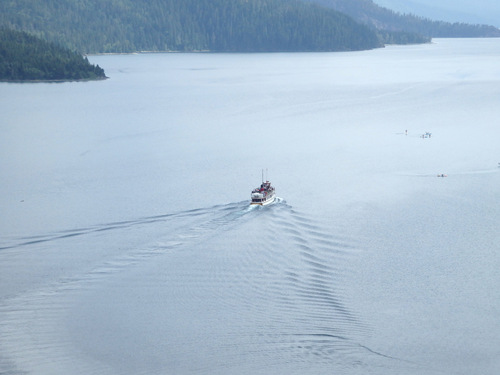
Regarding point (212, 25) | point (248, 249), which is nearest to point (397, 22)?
point (212, 25)

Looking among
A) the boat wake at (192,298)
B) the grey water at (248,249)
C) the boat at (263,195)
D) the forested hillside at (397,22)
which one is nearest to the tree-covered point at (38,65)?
the grey water at (248,249)

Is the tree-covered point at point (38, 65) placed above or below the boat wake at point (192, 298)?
above

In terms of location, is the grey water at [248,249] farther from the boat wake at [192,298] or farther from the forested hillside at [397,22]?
the forested hillside at [397,22]

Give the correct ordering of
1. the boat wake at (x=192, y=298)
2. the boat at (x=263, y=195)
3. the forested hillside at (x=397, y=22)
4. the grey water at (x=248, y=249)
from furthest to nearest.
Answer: the forested hillside at (x=397, y=22)
the boat at (x=263, y=195)
the grey water at (x=248, y=249)
the boat wake at (x=192, y=298)

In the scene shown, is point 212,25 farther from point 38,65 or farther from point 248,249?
point 248,249

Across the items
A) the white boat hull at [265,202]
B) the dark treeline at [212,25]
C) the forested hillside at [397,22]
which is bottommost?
the white boat hull at [265,202]

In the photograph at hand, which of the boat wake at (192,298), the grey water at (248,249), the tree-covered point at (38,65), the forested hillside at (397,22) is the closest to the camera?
the boat wake at (192,298)

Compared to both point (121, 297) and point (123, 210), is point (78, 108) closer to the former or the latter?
point (123, 210)
